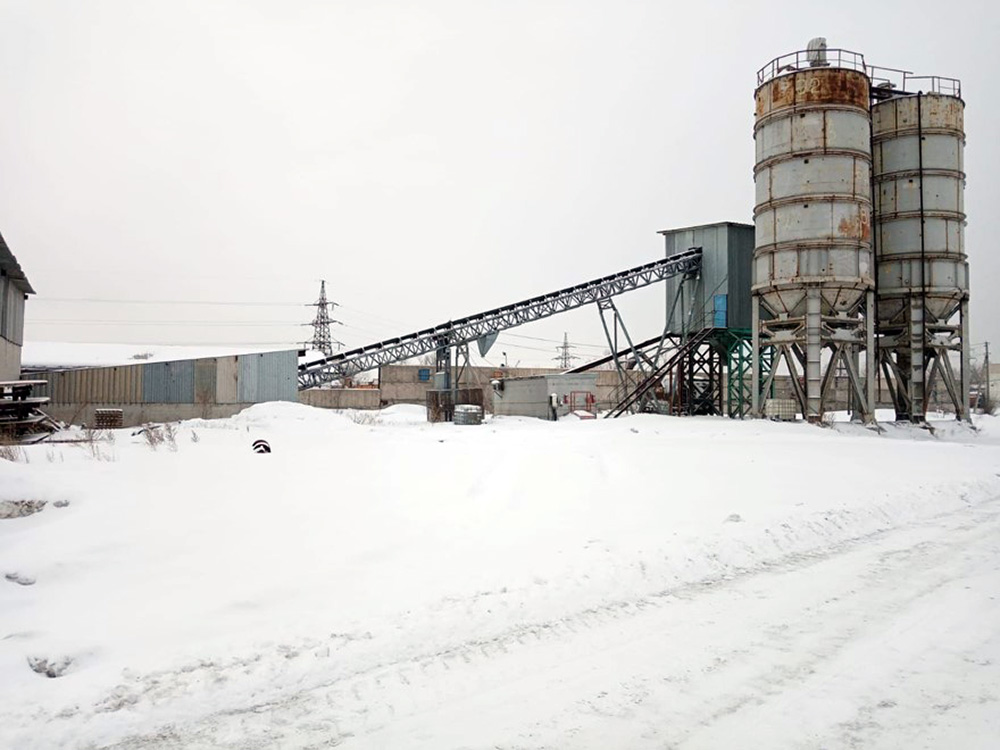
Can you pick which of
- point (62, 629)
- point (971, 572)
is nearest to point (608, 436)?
point (971, 572)

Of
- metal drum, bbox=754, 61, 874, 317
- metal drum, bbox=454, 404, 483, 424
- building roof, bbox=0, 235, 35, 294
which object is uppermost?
metal drum, bbox=754, 61, 874, 317

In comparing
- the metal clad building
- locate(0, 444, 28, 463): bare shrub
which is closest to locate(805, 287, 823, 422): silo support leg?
the metal clad building

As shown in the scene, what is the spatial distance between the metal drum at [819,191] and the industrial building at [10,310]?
26483 mm

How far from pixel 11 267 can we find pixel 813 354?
93.7 feet

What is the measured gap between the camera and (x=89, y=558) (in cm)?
610

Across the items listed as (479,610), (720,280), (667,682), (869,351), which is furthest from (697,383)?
(667,682)

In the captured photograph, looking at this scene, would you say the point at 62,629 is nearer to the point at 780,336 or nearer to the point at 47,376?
the point at 780,336

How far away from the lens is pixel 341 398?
53.8 metres

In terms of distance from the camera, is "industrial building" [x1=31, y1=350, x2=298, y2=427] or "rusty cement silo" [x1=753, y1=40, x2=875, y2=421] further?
"industrial building" [x1=31, y1=350, x2=298, y2=427]

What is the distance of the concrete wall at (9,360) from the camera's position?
23.3 m

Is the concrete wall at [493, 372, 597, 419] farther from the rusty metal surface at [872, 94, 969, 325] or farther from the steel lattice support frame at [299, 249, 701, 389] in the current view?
the rusty metal surface at [872, 94, 969, 325]

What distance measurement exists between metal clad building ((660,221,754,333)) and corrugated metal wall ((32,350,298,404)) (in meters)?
19.8

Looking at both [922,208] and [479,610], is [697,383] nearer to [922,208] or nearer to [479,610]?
[922,208]

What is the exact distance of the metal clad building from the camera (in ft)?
103
